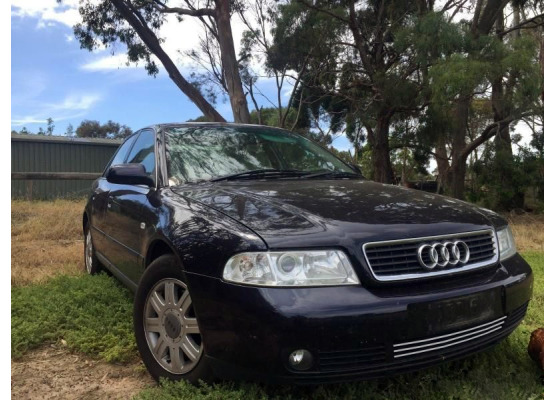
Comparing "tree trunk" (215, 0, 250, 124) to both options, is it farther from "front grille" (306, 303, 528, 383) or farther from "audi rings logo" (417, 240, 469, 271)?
"front grille" (306, 303, 528, 383)

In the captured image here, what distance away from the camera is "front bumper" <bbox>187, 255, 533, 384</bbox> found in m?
1.94

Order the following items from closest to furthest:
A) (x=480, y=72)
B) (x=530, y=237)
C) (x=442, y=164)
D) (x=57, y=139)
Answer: (x=480, y=72) < (x=530, y=237) < (x=442, y=164) < (x=57, y=139)

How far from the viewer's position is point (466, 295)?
86.7 inches

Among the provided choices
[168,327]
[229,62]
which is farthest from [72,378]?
[229,62]

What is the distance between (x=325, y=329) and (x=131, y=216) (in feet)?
6.23

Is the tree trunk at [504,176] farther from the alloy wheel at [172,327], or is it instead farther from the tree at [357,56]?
the alloy wheel at [172,327]

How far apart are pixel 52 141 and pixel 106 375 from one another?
17.2 m

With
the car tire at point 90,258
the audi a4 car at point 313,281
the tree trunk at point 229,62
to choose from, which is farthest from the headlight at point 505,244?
the tree trunk at point 229,62

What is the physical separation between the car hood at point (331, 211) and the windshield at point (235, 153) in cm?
23

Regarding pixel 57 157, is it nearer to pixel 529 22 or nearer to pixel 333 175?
pixel 529 22

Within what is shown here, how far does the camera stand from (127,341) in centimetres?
315

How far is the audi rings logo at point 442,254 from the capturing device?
2.19 m

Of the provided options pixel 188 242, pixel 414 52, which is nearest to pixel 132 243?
pixel 188 242

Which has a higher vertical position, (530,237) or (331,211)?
(331,211)
